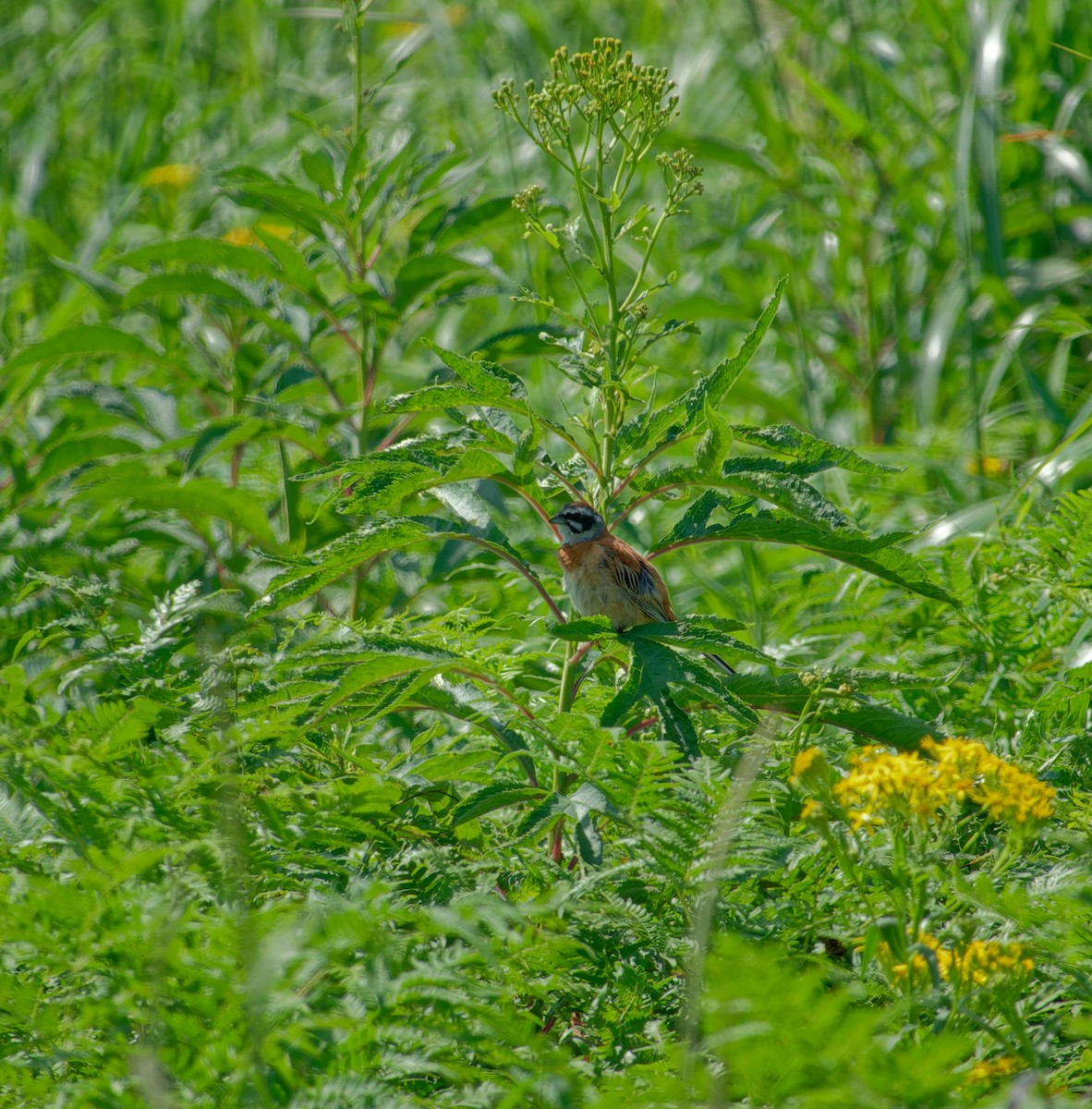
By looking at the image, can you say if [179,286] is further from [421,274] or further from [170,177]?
[170,177]

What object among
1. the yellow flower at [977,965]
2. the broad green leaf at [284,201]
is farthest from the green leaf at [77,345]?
the yellow flower at [977,965]

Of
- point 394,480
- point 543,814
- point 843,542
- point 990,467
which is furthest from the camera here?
point 990,467

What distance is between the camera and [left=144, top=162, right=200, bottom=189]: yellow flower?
5.65m

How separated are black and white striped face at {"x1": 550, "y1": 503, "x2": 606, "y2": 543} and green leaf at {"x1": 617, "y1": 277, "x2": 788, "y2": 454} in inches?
10.3

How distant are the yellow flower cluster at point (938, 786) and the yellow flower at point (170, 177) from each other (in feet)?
15.7

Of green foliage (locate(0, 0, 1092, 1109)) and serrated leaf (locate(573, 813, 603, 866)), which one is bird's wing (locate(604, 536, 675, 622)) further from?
serrated leaf (locate(573, 813, 603, 866))

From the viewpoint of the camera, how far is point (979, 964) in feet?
5.78

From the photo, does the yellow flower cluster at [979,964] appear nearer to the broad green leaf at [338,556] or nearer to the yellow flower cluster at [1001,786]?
the yellow flower cluster at [1001,786]

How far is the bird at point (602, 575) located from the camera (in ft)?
9.64

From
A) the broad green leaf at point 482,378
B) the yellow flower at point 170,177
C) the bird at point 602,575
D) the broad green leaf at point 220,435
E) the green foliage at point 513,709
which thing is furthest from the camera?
the yellow flower at point 170,177

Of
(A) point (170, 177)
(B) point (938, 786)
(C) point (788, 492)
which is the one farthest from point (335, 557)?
(A) point (170, 177)

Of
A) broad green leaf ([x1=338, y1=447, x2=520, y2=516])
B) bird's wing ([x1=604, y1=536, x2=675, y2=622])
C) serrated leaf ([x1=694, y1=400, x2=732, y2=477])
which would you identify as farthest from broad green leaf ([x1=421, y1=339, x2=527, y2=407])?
bird's wing ([x1=604, y1=536, x2=675, y2=622])

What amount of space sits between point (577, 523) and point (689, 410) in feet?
2.37

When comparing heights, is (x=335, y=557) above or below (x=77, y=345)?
below
